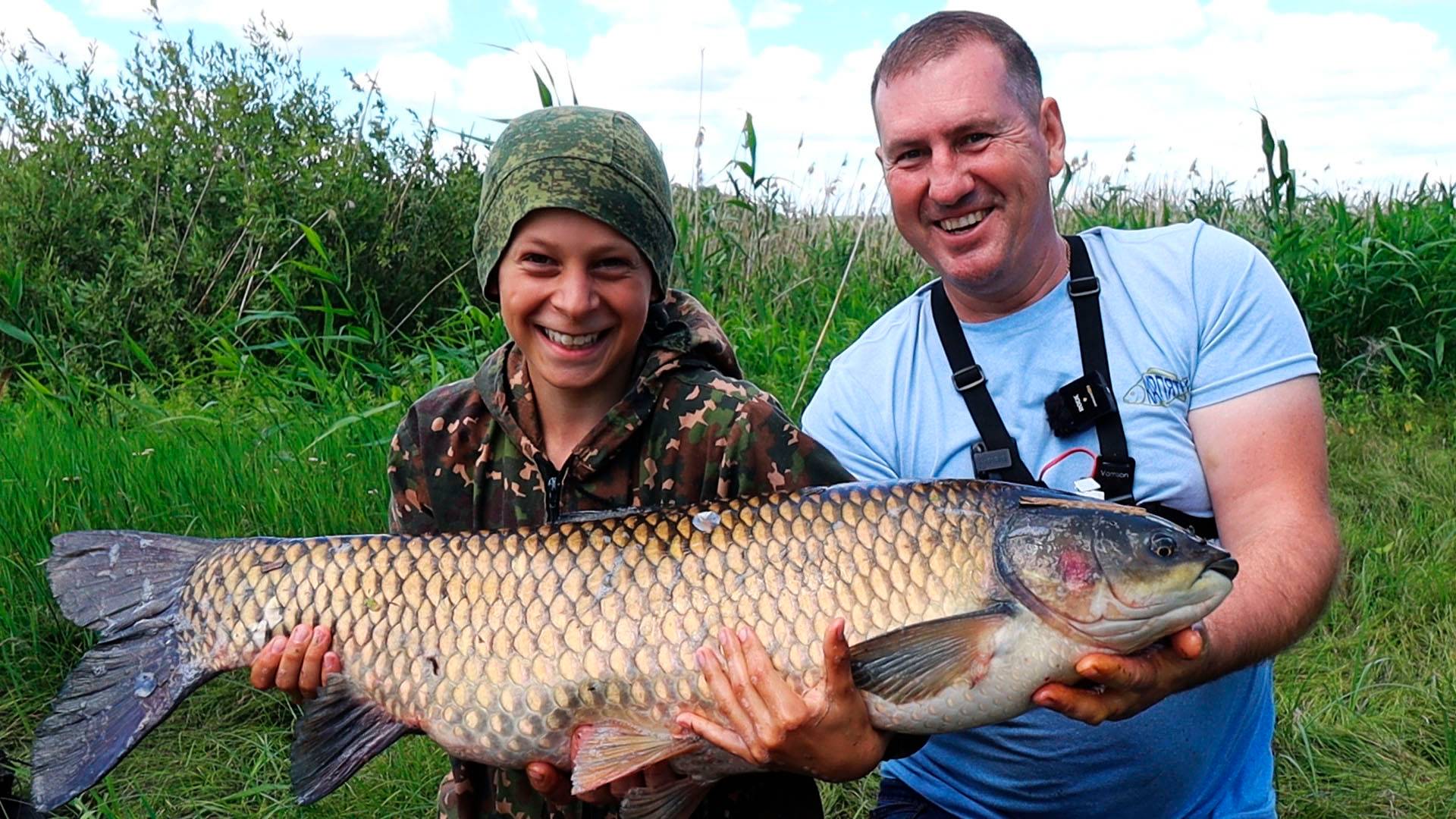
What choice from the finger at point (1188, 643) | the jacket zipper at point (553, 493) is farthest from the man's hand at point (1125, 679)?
the jacket zipper at point (553, 493)

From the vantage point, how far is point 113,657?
1.95 meters

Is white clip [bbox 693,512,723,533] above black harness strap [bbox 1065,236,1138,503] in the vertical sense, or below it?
below

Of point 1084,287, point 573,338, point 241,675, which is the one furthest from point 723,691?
point 241,675

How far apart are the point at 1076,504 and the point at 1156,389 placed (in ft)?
1.73

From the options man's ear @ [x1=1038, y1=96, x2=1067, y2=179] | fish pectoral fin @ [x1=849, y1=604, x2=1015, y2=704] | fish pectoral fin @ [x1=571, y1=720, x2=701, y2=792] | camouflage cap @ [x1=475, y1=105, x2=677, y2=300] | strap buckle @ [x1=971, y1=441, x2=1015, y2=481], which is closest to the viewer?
fish pectoral fin @ [x1=849, y1=604, x2=1015, y2=704]

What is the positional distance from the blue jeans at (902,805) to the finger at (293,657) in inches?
43.3

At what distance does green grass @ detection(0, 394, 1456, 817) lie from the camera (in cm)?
289

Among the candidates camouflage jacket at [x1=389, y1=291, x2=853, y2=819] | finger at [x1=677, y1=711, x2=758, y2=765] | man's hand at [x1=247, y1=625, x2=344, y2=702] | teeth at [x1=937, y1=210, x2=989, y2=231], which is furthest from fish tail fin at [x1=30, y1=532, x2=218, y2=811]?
teeth at [x1=937, y1=210, x2=989, y2=231]

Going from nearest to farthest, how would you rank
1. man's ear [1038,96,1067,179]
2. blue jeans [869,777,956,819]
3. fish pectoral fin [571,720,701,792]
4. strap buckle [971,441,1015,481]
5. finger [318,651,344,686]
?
fish pectoral fin [571,720,701,792] < finger [318,651,344,686] < strap buckle [971,441,1015,481] < blue jeans [869,777,956,819] < man's ear [1038,96,1067,179]

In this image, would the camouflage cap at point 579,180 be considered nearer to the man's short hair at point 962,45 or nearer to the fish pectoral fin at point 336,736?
the man's short hair at point 962,45

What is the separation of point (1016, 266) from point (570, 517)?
0.97 meters

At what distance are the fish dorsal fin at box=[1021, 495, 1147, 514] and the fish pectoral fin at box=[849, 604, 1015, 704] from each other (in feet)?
0.52

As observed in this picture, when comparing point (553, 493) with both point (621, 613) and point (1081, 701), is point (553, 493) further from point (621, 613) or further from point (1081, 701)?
point (1081, 701)

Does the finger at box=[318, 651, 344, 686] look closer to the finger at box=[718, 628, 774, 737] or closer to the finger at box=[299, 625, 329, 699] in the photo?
the finger at box=[299, 625, 329, 699]
